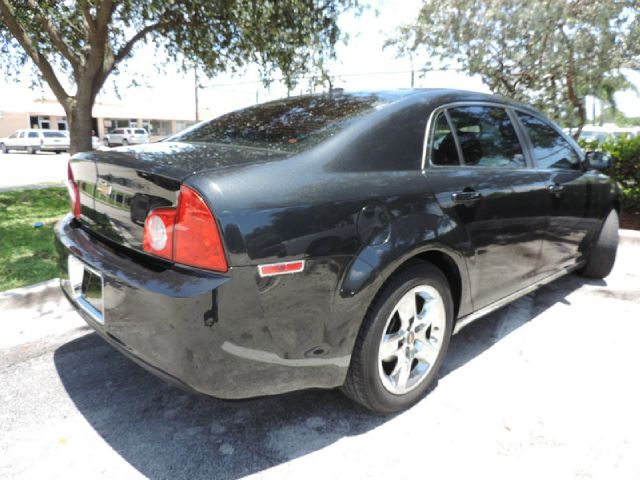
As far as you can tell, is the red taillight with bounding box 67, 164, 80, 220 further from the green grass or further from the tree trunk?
the tree trunk

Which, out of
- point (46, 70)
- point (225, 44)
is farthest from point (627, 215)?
point (46, 70)

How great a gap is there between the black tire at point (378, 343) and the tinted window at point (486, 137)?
79 centimetres

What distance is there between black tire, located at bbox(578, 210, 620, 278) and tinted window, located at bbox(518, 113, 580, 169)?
84 cm

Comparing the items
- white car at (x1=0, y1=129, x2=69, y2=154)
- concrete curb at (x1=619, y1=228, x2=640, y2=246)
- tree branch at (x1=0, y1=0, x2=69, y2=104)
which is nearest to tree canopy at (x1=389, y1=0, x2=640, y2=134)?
concrete curb at (x1=619, y1=228, x2=640, y2=246)

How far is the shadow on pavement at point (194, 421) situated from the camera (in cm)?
211

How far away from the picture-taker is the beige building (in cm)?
4244

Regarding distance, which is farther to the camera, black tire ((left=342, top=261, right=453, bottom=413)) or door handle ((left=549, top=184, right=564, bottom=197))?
door handle ((left=549, top=184, right=564, bottom=197))

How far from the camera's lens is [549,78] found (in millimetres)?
9148

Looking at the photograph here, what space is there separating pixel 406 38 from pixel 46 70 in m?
7.29

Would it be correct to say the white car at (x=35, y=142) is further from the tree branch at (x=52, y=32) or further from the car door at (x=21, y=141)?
the tree branch at (x=52, y=32)

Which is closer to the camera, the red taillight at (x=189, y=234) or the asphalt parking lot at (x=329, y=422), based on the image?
the red taillight at (x=189, y=234)

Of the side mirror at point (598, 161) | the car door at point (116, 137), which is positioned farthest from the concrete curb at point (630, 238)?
the car door at point (116, 137)

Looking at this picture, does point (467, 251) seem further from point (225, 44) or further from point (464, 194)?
point (225, 44)

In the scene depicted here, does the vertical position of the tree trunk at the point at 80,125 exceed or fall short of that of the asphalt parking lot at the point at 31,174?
it exceeds it
